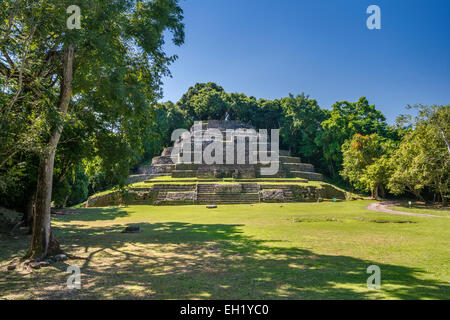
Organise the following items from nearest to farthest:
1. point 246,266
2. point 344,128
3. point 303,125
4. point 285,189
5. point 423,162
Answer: point 246,266
point 423,162
point 285,189
point 344,128
point 303,125

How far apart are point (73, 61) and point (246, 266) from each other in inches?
254

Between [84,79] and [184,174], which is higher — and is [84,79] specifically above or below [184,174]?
above

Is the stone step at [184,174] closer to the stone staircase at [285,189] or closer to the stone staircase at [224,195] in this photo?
the stone staircase at [224,195]

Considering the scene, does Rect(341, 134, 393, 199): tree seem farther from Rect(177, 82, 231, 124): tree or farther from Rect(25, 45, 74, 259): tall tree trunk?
Rect(177, 82, 231, 124): tree

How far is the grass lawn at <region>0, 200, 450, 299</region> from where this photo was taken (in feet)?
12.2

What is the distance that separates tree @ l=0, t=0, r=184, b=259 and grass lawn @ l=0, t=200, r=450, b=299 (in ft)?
5.93

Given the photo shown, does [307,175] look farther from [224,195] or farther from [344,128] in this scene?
[224,195]

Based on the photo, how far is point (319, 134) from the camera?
39.5 m

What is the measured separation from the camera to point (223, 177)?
27562 mm

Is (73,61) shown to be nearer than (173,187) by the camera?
Yes

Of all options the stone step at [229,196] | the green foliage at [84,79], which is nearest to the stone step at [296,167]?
the stone step at [229,196]

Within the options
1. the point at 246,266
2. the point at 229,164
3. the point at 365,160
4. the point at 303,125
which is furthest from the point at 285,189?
the point at 303,125

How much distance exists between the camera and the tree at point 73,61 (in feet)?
16.9
